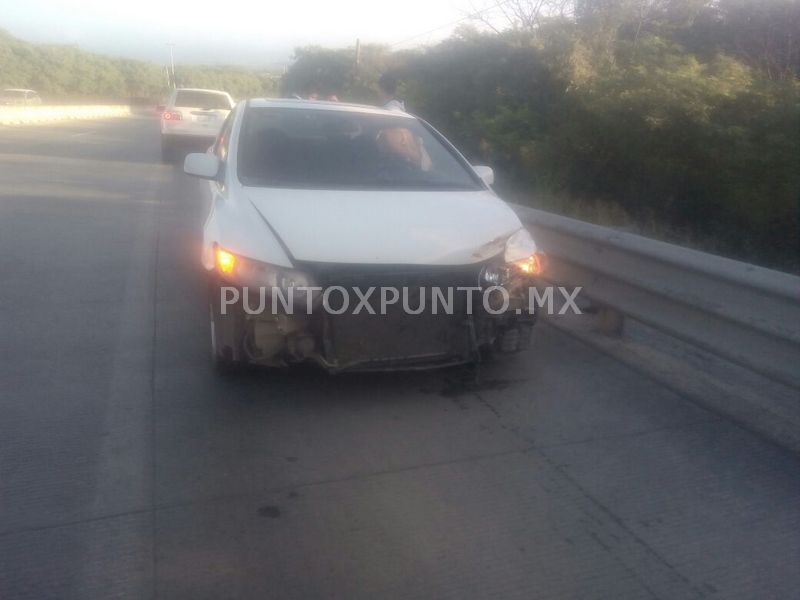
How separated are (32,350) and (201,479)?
2.30m

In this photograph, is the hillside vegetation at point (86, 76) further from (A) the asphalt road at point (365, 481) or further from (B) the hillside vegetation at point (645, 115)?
(A) the asphalt road at point (365, 481)

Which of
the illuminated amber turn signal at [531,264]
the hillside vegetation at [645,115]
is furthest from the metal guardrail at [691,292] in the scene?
the hillside vegetation at [645,115]

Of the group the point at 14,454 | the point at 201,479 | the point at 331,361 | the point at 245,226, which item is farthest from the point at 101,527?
the point at 245,226

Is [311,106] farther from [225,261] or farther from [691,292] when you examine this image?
[691,292]

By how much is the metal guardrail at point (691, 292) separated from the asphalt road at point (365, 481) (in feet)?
1.30

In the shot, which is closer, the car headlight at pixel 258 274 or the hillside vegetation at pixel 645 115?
the car headlight at pixel 258 274

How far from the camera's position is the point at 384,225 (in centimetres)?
502

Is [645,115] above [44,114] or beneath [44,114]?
above

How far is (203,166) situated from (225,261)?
1670mm

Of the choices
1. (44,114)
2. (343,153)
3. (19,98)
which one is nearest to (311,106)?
(343,153)

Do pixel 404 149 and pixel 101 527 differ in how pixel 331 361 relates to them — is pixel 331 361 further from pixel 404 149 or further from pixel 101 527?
pixel 404 149

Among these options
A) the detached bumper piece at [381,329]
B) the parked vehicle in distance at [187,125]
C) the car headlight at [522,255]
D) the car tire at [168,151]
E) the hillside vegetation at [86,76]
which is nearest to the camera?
the detached bumper piece at [381,329]

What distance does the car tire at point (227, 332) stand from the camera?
482cm

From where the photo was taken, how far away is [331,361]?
185 inches
